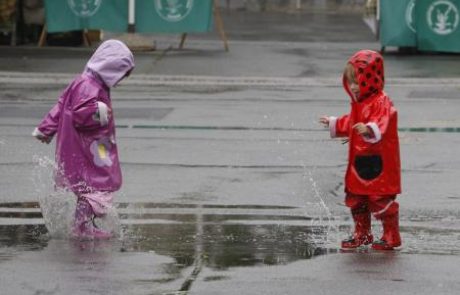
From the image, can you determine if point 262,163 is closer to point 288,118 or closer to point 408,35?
point 288,118

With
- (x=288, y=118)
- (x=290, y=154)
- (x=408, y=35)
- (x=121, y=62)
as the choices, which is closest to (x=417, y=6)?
(x=408, y=35)

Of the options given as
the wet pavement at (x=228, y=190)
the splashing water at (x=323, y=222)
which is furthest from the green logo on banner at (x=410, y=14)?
the splashing water at (x=323, y=222)

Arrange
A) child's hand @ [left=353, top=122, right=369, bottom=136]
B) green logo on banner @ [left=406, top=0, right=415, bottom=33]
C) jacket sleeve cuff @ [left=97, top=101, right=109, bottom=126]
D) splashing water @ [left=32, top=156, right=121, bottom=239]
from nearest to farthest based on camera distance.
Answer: child's hand @ [left=353, top=122, right=369, bottom=136] → jacket sleeve cuff @ [left=97, top=101, right=109, bottom=126] → splashing water @ [left=32, top=156, right=121, bottom=239] → green logo on banner @ [left=406, top=0, right=415, bottom=33]

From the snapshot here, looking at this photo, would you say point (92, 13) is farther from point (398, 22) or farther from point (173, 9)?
point (398, 22)

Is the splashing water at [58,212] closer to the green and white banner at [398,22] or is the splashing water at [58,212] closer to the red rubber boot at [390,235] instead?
the red rubber boot at [390,235]

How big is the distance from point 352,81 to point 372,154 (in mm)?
492

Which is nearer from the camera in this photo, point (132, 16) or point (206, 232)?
point (206, 232)

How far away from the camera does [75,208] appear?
8938mm

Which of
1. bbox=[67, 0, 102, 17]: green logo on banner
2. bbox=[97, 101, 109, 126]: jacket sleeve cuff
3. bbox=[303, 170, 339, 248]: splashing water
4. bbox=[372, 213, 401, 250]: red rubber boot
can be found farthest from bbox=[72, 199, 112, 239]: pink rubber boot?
bbox=[67, 0, 102, 17]: green logo on banner

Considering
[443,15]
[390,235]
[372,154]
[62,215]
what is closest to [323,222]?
[390,235]

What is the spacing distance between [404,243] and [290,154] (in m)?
4.58

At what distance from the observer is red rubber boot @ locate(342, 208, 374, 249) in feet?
28.2

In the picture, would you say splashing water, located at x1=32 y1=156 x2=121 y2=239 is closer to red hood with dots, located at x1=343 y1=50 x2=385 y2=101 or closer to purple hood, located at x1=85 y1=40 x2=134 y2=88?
purple hood, located at x1=85 y1=40 x2=134 y2=88

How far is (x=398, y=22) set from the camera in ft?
81.6
